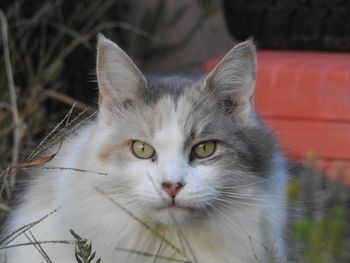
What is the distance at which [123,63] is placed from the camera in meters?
2.32

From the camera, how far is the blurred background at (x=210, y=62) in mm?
3092

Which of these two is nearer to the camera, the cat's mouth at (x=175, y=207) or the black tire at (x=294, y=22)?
the cat's mouth at (x=175, y=207)

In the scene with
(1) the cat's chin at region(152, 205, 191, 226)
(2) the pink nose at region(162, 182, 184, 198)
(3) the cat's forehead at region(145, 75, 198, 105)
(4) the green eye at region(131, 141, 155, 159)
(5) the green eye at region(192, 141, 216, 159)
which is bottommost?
(1) the cat's chin at region(152, 205, 191, 226)

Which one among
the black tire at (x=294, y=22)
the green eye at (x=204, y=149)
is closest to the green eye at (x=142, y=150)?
the green eye at (x=204, y=149)

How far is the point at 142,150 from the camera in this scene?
2.23 m

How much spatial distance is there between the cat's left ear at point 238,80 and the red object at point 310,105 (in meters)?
0.79

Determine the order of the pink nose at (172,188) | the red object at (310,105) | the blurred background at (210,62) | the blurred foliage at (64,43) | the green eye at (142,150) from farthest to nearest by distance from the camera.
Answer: the blurred foliage at (64,43), the red object at (310,105), the blurred background at (210,62), the green eye at (142,150), the pink nose at (172,188)

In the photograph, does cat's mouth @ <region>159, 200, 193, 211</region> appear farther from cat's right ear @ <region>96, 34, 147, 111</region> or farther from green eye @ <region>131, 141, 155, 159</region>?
cat's right ear @ <region>96, 34, 147, 111</region>

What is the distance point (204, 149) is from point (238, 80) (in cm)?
27

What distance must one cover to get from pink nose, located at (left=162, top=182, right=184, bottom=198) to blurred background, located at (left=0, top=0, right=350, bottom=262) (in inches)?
16.4

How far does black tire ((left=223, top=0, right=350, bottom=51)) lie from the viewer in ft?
12.0

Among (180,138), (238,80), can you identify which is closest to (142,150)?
(180,138)

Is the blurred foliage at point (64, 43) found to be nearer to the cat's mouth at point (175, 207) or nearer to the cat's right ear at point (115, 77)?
the cat's right ear at point (115, 77)

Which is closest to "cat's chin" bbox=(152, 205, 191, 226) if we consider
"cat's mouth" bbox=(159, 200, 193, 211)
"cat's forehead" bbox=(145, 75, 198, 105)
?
"cat's mouth" bbox=(159, 200, 193, 211)
